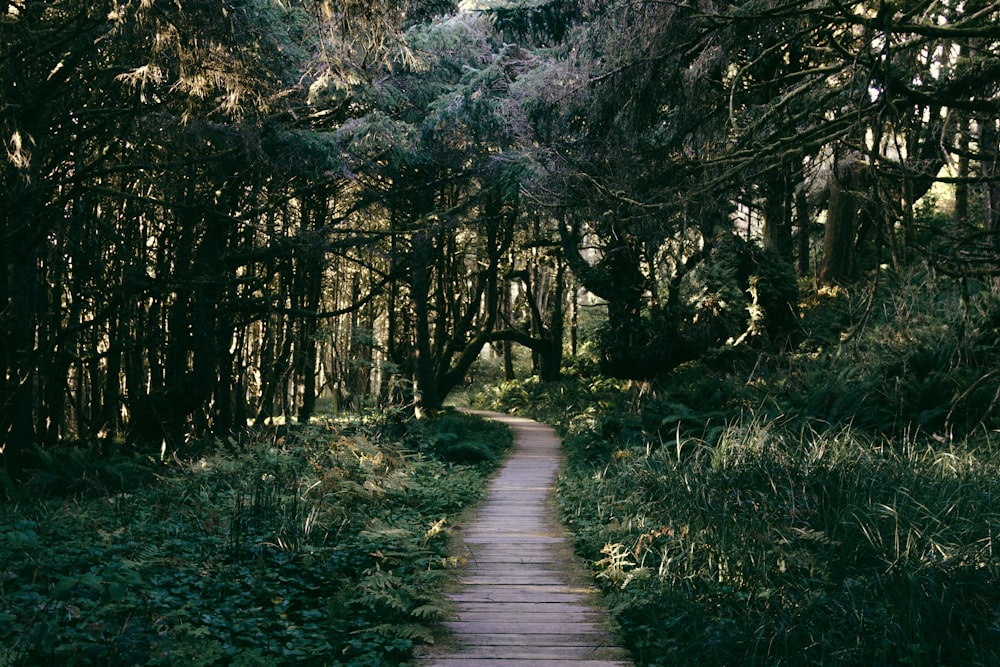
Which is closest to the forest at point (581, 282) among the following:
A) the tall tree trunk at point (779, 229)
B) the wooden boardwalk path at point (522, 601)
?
the wooden boardwalk path at point (522, 601)

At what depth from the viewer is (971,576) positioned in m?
4.11

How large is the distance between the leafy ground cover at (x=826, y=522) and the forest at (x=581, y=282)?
3cm

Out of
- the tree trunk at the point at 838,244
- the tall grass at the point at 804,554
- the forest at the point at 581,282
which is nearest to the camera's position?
the tall grass at the point at 804,554

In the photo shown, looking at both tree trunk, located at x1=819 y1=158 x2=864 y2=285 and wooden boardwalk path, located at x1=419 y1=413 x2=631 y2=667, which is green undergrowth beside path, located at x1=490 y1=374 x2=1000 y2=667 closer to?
wooden boardwalk path, located at x1=419 y1=413 x2=631 y2=667

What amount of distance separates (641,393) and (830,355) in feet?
17.9

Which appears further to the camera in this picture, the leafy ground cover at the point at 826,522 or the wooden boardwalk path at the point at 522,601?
the wooden boardwalk path at the point at 522,601

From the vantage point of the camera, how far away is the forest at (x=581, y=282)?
4523 millimetres

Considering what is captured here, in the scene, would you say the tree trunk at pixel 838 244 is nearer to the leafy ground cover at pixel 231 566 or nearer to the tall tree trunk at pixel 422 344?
the tall tree trunk at pixel 422 344

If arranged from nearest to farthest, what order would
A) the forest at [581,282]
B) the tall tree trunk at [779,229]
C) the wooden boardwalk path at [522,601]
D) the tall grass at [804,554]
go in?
the tall grass at [804,554]
the wooden boardwalk path at [522,601]
the forest at [581,282]
the tall tree trunk at [779,229]

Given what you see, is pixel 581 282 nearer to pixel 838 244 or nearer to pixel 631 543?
pixel 838 244

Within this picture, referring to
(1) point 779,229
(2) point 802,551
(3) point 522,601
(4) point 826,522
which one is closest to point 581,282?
(1) point 779,229

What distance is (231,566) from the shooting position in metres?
5.16

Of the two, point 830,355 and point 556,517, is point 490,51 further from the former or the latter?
point 556,517

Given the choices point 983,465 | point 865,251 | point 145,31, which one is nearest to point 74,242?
point 145,31
